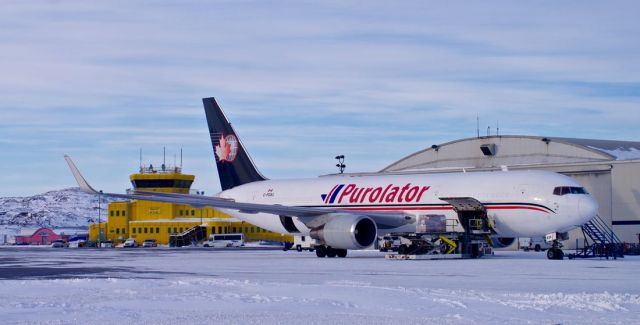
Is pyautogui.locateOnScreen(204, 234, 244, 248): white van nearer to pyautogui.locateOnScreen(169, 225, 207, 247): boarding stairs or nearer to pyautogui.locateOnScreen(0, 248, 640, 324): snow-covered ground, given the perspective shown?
pyautogui.locateOnScreen(169, 225, 207, 247): boarding stairs

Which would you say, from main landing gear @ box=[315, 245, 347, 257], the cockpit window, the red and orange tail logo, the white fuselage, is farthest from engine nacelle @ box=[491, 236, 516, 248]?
the red and orange tail logo

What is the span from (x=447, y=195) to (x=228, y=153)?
15.0m

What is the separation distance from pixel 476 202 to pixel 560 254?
165 inches

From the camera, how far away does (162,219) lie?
101188 mm

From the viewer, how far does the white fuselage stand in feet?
127

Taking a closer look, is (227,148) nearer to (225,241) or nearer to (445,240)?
(445,240)

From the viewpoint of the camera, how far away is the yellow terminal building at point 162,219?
97.1 meters

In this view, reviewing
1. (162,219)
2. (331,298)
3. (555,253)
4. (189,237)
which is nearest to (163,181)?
(162,219)

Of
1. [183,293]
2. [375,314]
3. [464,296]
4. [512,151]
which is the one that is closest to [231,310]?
[375,314]

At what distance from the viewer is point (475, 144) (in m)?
66.9

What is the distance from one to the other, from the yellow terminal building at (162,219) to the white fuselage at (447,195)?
142 ft

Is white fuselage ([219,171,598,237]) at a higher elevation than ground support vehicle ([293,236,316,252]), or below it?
higher

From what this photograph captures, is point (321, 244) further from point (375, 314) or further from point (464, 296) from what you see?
point (375, 314)

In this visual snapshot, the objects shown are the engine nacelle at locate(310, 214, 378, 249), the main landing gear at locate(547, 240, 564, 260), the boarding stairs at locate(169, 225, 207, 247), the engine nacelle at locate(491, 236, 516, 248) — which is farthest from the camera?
the boarding stairs at locate(169, 225, 207, 247)
